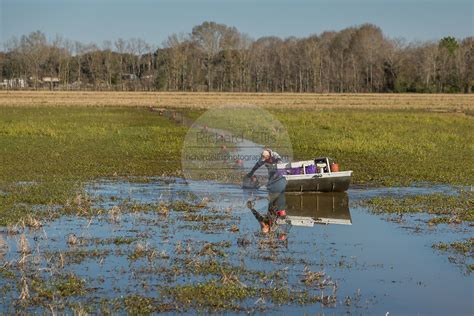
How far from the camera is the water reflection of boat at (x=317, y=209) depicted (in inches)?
689

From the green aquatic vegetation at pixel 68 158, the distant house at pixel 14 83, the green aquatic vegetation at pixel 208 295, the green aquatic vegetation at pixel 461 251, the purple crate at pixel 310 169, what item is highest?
the distant house at pixel 14 83

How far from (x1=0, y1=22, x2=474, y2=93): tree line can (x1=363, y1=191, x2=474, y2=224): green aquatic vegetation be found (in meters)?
107

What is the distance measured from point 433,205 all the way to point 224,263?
8.12 meters

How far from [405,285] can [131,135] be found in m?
28.0

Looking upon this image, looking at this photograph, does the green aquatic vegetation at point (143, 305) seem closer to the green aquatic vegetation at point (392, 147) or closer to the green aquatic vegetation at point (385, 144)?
the green aquatic vegetation at point (392, 147)

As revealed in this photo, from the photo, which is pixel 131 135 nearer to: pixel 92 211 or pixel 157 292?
pixel 92 211

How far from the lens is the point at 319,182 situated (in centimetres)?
2084

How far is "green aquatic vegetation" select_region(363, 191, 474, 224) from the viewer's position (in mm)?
17797

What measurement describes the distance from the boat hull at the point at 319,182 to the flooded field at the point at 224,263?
138cm

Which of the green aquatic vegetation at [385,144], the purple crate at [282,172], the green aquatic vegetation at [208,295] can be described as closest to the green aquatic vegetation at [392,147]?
the green aquatic vegetation at [385,144]

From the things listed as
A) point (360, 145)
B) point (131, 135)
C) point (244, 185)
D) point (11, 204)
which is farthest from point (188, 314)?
point (131, 135)

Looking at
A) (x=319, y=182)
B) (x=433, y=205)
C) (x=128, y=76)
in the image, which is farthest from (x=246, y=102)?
(x=433, y=205)

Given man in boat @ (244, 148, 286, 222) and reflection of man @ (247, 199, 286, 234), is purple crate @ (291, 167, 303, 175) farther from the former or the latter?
reflection of man @ (247, 199, 286, 234)

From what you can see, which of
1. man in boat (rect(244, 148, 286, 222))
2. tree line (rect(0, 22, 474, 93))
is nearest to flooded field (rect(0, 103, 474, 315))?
man in boat (rect(244, 148, 286, 222))
